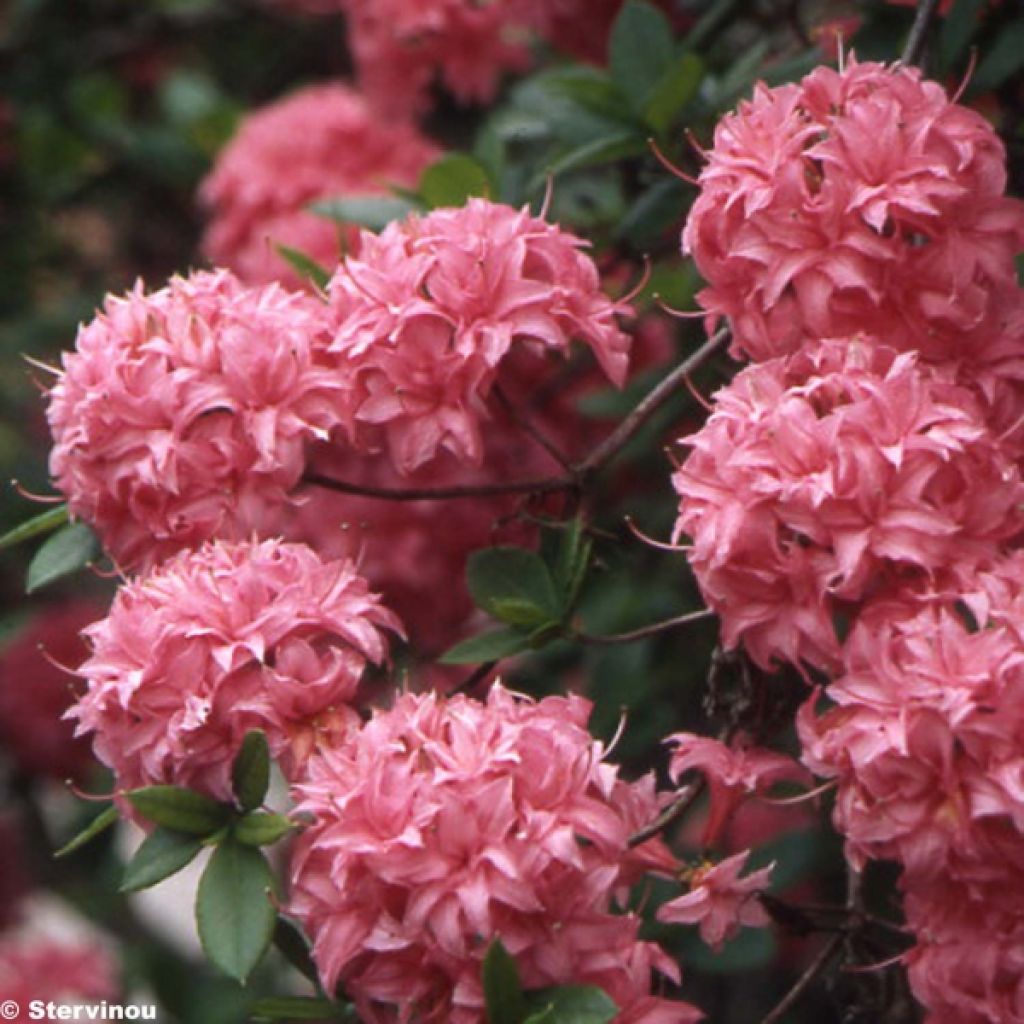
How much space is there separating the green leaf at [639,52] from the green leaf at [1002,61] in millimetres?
319

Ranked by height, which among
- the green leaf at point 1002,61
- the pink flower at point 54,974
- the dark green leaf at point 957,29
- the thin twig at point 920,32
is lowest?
the pink flower at point 54,974

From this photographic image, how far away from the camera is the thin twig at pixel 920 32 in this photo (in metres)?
1.63

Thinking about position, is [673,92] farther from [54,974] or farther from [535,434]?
[54,974]

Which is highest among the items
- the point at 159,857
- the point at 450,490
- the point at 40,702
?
the point at 450,490

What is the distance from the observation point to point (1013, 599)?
1.29 metres

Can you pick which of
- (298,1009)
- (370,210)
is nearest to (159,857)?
(298,1009)

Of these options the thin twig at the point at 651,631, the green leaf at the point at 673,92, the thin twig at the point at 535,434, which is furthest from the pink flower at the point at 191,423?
the green leaf at the point at 673,92

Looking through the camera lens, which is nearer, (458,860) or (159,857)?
(458,860)

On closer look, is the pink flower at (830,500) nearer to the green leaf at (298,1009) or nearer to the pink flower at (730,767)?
the pink flower at (730,767)

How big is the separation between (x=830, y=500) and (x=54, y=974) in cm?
217

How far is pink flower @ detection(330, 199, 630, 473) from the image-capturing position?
1534mm

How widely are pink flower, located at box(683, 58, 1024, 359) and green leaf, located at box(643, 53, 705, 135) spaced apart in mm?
405

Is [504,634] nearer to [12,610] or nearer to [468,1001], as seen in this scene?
[468,1001]

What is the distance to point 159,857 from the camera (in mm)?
1401
